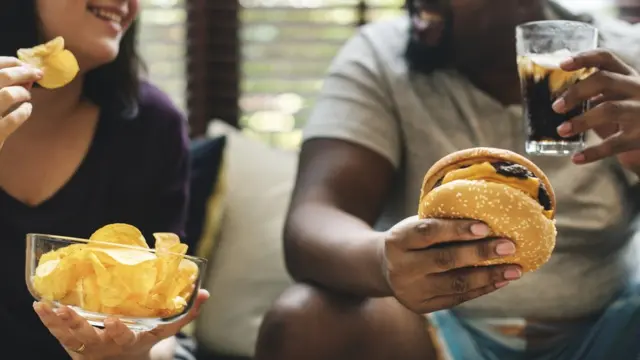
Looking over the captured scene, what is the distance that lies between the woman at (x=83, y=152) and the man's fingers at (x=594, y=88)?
0.70m

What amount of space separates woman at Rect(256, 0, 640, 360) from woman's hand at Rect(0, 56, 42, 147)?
20.8 inches

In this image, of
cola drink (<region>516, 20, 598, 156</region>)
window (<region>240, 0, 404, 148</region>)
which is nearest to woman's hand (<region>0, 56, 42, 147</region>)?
cola drink (<region>516, 20, 598, 156</region>)

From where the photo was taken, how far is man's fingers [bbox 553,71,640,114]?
1211 millimetres

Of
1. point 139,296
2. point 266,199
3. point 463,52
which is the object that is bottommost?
point 266,199

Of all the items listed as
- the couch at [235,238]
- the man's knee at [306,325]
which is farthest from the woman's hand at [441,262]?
the couch at [235,238]

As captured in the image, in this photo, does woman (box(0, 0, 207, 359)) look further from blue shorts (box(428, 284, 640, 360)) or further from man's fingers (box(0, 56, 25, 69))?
blue shorts (box(428, 284, 640, 360))

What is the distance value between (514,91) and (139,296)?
0.86m

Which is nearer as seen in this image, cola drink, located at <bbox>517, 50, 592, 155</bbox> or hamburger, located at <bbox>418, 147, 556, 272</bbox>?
hamburger, located at <bbox>418, 147, 556, 272</bbox>

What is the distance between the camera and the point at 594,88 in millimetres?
1215

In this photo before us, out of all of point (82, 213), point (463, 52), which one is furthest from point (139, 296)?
point (463, 52)

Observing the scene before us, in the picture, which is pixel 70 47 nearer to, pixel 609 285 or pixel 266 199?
pixel 266 199

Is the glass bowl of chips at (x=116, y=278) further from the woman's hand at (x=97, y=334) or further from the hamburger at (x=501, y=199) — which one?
the hamburger at (x=501, y=199)

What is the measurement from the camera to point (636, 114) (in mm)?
1229

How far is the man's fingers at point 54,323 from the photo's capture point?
107 cm
